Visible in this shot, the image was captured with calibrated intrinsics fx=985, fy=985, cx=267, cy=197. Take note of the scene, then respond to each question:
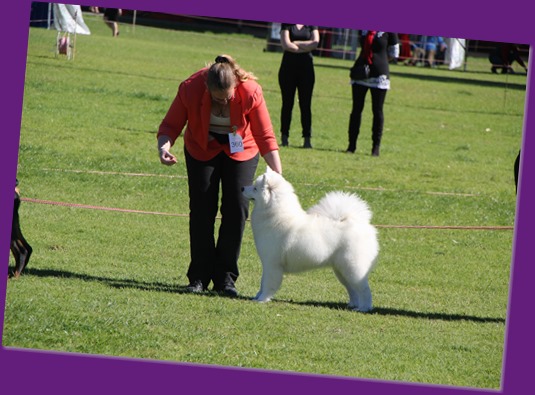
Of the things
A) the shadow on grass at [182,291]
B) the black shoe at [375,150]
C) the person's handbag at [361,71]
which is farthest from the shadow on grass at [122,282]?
the black shoe at [375,150]

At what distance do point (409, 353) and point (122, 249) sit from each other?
338 cm

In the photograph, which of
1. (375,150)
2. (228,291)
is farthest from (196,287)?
(375,150)

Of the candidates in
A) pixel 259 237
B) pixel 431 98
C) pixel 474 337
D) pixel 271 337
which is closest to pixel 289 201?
pixel 259 237

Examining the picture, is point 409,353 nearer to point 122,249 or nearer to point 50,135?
point 122,249

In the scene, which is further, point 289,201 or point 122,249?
point 122,249

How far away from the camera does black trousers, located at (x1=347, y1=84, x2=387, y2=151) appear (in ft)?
47.4

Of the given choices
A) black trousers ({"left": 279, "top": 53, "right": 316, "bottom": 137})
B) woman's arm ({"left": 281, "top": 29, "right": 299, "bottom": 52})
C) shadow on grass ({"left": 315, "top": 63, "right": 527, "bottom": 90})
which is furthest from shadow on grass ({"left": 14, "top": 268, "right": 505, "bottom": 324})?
shadow on grass ({"left": 315, "top": 63, "right": 527, "bottom": 90})

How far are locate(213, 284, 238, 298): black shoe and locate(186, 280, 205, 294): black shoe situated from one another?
0.15 m

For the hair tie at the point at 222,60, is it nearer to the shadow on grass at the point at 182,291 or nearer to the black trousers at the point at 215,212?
the black trousers at the point at 215,212

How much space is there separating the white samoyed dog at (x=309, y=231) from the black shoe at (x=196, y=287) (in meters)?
0.67

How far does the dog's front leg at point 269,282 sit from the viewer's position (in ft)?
24.4

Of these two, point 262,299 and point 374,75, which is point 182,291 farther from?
point 374,75

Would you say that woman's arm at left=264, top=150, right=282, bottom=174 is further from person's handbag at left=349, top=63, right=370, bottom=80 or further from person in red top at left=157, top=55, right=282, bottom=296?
person's handbag at left=349, top=63, right=370, bottom=80

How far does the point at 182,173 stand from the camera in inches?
505
